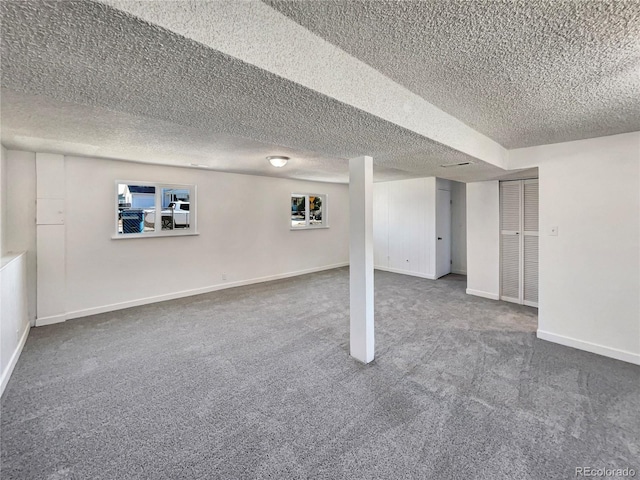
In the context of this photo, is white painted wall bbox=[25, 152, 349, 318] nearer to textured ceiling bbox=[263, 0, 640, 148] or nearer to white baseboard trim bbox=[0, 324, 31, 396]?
white baseboard trim bbox=[0, 324, 31, 396]

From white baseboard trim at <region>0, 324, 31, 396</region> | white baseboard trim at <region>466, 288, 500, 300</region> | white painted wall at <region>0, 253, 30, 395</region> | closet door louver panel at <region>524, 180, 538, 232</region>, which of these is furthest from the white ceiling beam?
white baseboard trim at <region>466, 288, 500, 300</region>

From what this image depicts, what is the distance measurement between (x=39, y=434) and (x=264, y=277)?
4.34 meters

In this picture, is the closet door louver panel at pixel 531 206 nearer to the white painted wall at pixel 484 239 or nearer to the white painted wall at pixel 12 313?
the white painted wall at pixel 484 239

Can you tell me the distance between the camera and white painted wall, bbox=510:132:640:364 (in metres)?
2.67

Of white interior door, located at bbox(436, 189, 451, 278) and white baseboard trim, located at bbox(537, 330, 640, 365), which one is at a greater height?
white interior door, located at bbox(436, 189, 451, 278)

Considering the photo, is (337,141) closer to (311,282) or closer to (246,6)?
(246,6)

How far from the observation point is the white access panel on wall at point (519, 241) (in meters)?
4.25

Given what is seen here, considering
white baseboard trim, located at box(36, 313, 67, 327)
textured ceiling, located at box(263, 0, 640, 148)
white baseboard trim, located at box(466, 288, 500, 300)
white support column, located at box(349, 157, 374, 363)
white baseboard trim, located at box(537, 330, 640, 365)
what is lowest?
white baseboard trim, located at box(537, 330, 640, 365)

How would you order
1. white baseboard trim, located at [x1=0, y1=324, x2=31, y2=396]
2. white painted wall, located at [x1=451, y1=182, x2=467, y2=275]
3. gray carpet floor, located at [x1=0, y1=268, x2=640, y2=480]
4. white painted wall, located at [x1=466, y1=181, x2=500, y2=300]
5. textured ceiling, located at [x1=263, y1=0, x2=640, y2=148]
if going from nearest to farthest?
textured ceiling, located at [x1=263, y1=0, x2=640, y2=148] < gray carpet floor, located at [x1=0, y1=268, x2=640, y2=480] < white baseboard trim, located at [x1=0, y1=324, x2=31, y2=396] < white painted wall, located at [x1=466, y1=181, x2=500, y2=300] < white painted wall, located at [x1=451, y1=182, x2=467, y2=275]

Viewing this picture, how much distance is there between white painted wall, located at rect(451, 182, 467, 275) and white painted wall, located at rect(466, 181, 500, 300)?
185cm

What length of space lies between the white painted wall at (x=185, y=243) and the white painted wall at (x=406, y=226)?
1.26 m

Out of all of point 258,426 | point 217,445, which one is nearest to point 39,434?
point 217,445

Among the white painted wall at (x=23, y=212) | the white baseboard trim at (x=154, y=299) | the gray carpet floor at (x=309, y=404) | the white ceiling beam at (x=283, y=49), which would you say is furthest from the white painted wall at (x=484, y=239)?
the white painted wall at (x=23, y=212)

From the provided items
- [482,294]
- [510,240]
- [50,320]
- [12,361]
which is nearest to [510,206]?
[510,240]
